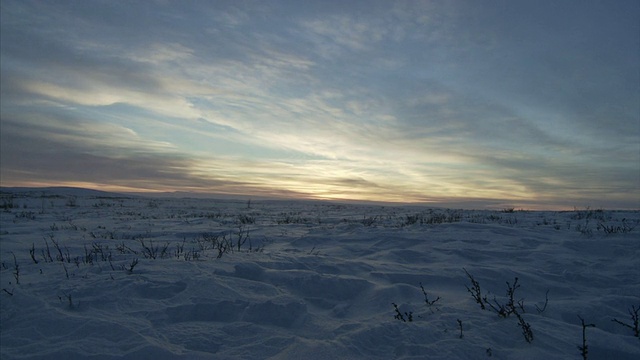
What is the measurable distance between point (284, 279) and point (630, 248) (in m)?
5.97

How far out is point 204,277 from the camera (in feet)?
13.2

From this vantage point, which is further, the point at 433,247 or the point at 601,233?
the point at 601,233

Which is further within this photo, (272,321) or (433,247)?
(433,247)

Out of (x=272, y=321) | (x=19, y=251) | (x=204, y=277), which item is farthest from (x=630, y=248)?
(x=19, y=251)

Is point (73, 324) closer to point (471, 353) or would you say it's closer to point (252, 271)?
point (252, 271)

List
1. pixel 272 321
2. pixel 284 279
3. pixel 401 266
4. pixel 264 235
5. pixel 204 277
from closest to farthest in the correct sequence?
pixel 272 321 < pixel 204 277 < pixel 284 279 < pixel 401 266 < pixel 264 235

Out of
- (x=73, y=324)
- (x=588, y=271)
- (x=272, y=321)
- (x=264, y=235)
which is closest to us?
(x=73, y=324)

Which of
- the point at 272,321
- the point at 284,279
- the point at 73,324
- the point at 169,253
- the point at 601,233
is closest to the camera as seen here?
the point at 73,324

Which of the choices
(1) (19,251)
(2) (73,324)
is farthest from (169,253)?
(2) (73,324)

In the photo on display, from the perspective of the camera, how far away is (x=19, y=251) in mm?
5898

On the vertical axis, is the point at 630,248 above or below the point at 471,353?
above

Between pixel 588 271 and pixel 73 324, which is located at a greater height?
pixel 588 271

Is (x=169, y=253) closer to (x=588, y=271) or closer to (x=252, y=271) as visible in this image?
(x=252, y=271)

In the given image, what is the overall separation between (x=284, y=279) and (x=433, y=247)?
353cm
